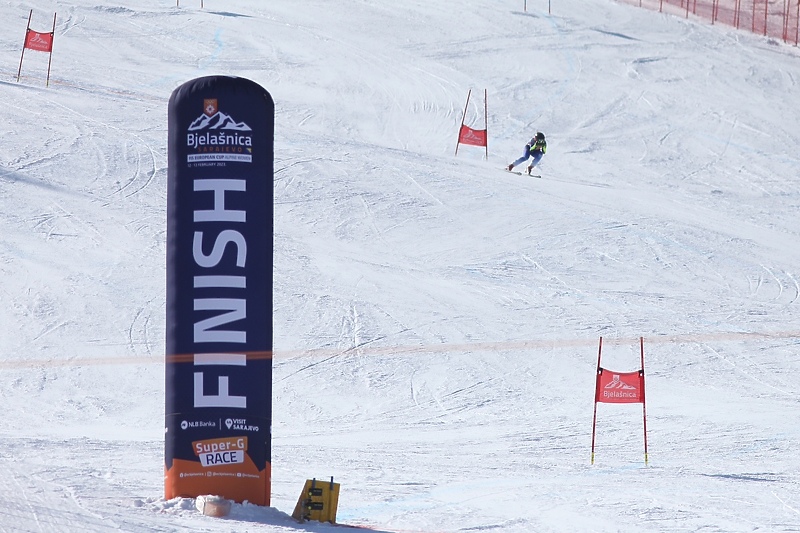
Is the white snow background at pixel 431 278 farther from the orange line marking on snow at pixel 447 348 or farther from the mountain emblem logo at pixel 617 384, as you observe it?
the mountain emblem logo at pixel 617 384

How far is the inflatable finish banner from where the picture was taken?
741 centimetres

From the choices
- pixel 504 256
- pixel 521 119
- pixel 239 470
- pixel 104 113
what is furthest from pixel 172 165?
pixel 521 119

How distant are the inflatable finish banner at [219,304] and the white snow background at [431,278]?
0.33 meters

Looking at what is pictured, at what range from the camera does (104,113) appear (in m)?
20.5

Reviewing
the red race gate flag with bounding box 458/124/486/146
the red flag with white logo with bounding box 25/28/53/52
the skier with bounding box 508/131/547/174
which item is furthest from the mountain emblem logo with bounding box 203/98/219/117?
the red flag with white logo with bounding box 25/28/53/52

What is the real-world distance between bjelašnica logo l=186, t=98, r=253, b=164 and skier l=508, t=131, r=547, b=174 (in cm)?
1310

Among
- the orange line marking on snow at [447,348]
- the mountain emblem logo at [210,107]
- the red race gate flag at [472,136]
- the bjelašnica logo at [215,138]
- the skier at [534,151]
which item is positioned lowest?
the orange line marking on snow at [447,348]

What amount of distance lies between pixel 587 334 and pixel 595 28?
1806 centimetres

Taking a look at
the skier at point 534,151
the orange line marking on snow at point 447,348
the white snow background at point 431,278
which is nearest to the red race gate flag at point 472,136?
the white snow background at point 431,278

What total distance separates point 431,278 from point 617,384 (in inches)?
216

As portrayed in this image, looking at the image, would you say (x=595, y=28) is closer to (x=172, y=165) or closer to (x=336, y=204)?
(x=336, y=204)

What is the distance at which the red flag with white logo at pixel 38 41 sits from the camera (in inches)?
840

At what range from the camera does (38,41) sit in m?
21.5

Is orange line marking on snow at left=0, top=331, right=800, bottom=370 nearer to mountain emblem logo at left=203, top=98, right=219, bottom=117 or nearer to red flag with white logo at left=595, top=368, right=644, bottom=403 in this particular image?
red flag with white logo at left=595, top=368, right=644, bottom=403
